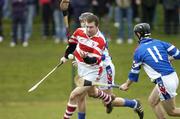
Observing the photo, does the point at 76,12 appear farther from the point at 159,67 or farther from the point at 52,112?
the point at 159,67

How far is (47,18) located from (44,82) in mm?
6073

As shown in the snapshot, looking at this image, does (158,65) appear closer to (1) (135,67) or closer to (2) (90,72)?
(1) (135,67)

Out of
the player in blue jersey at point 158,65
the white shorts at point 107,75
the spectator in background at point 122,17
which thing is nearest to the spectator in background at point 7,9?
the spectator in background at point 122,17

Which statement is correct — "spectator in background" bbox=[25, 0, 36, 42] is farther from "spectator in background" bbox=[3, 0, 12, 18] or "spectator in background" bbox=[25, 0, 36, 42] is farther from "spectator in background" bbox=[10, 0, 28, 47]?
"spectator in background" bbox=[3, 0, 12, 18]

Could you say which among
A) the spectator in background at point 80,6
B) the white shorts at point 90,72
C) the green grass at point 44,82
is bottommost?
the green grass at point 44,82

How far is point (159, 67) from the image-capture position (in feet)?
49.5

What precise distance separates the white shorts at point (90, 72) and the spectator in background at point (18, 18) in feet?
42.4

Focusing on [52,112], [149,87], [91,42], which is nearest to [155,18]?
[149,87]

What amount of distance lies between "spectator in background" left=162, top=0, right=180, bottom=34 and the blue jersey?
14451mm

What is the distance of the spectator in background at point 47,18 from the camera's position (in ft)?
99.6

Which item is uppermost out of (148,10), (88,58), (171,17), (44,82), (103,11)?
(88,58)

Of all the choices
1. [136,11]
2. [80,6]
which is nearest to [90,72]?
[80,6]

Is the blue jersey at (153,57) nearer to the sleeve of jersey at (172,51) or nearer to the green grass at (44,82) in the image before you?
the sleeve of jersey at (172,51)

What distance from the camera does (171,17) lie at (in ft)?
98.7
